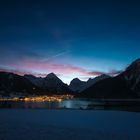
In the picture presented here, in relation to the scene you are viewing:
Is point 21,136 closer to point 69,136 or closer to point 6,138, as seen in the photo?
point 6,138

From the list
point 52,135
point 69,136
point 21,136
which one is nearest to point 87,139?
point 69,136

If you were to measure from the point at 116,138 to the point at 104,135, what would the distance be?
1.97 meters

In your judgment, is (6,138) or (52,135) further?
(52,135)

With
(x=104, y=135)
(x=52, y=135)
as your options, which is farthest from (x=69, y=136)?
(x=104, y=135)

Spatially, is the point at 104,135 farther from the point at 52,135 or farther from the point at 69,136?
the point at 52,135

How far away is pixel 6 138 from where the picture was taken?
26.1 m

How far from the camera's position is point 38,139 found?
2605cm

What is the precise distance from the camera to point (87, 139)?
26.5 metres

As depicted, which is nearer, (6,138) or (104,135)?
(6,138)

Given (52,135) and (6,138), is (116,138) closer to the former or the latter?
(52,135)

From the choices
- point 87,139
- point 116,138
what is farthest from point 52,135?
point 116,138

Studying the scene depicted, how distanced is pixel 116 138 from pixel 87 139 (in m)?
3.12

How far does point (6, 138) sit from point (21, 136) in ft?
6.04

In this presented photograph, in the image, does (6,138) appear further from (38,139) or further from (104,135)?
(104,135)
